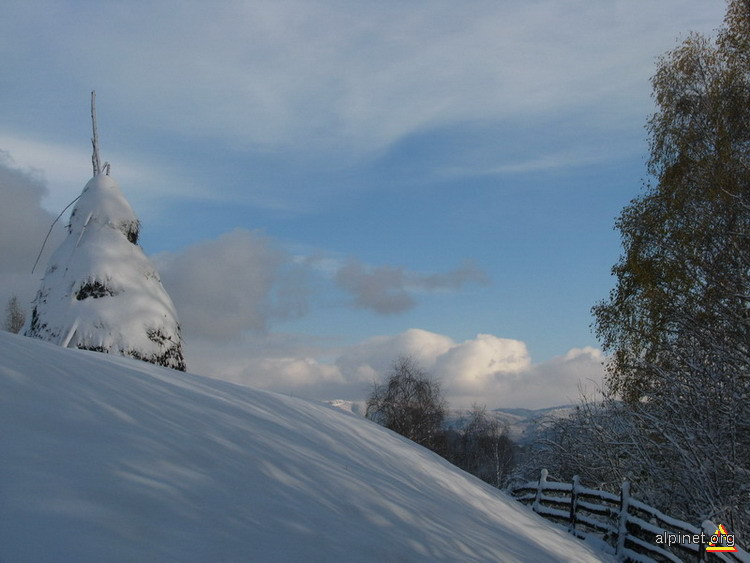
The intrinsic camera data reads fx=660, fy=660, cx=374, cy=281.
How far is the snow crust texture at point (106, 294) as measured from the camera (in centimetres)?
1426

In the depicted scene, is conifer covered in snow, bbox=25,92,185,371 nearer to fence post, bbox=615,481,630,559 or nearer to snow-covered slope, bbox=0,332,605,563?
snow-covered slope, bbox=0,332,605,563

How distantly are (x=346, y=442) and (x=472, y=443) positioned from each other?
62311mm

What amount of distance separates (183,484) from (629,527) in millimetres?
9053

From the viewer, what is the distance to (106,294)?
14.6m

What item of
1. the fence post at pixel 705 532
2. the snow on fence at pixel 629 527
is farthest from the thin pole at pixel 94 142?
the fence post at pixel 705 532

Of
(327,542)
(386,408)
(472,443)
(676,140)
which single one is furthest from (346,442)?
(472,443)


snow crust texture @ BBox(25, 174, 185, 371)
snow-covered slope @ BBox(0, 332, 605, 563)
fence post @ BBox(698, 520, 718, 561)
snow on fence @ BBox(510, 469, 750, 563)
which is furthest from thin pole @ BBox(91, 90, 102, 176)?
fence post @ BBox(698, 520, 718, 561)

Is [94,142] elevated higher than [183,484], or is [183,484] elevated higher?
[94,142]

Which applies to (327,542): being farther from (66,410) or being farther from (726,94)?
(726,94)

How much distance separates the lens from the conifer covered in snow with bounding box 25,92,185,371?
14.3m

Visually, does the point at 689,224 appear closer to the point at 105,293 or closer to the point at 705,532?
the point at 705,532

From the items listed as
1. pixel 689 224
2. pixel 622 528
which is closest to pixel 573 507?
pixel 622 528

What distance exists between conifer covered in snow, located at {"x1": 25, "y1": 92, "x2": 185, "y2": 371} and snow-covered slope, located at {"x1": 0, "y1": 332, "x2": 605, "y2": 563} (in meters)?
7.11

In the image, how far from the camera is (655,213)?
Result: 17.9 metres
